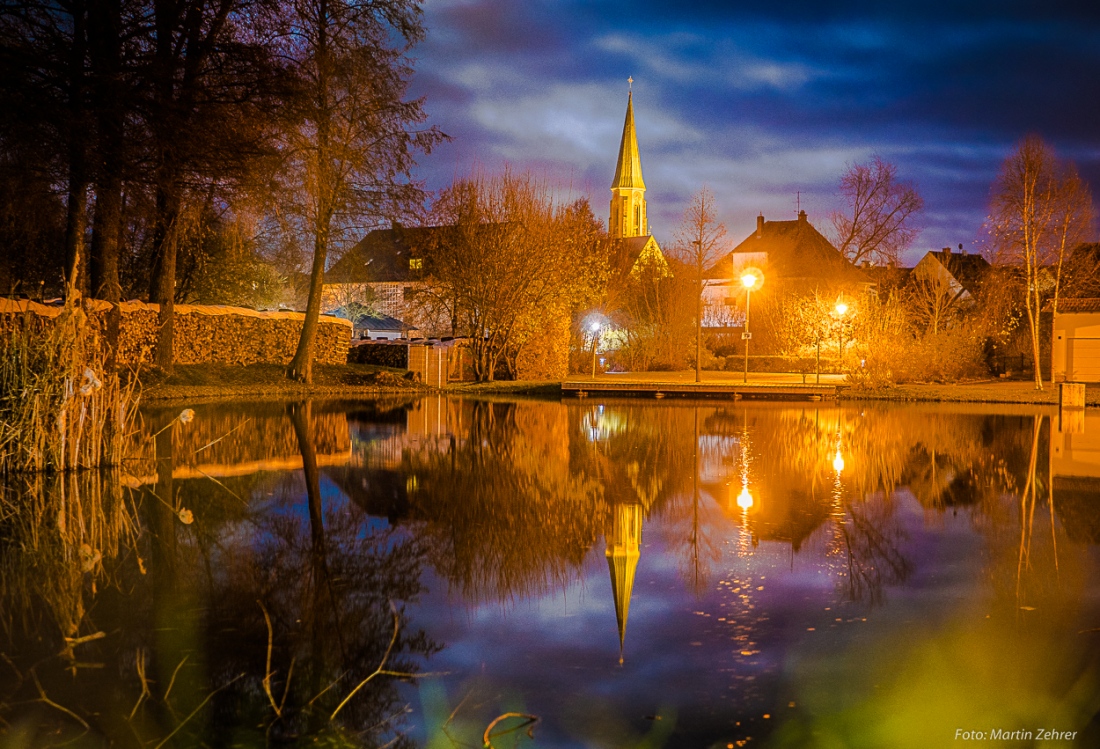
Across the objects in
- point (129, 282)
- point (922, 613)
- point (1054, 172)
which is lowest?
point (922, 613)

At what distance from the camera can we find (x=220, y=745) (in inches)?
147

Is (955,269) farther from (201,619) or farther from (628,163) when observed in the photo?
(201,619)

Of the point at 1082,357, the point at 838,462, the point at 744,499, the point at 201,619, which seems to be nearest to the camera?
the point at 201,619

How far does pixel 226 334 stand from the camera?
2861cm

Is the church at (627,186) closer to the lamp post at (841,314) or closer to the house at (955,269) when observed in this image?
the house at (955,269)

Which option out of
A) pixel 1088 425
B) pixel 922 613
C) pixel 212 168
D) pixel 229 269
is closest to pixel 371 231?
pixel 229 269

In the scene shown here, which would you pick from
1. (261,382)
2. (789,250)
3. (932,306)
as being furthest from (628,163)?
(261,382)

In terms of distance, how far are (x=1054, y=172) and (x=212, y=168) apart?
954 inches

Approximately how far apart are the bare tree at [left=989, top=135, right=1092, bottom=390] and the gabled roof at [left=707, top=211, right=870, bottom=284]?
101 ft

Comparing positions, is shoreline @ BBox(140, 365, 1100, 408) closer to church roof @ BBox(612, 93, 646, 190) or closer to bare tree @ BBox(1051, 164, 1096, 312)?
bare tree @ BBox(1051, 164, 1096, 312)

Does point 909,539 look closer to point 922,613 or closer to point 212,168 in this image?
point 922,613

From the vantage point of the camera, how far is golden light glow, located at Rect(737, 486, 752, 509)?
9261mm

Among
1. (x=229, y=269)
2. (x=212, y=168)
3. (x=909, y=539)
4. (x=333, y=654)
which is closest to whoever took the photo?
(x=333, y=654)

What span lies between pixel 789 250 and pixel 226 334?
156 feet
